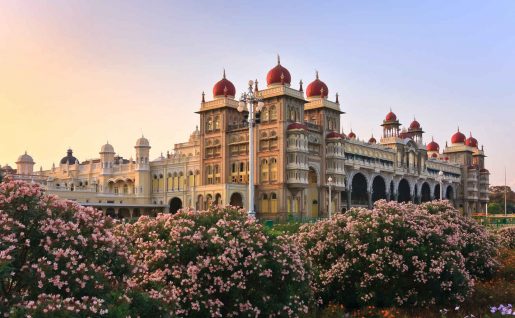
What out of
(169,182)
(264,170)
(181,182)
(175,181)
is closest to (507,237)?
(264,170)

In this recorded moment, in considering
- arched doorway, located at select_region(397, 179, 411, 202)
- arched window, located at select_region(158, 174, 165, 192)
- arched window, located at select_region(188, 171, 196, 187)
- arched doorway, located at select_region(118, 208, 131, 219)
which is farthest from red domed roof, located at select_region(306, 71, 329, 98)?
arched doorway, located at select_region(118, 208, 131, 219)

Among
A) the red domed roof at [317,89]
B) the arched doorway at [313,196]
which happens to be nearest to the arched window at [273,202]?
the arched doorway at [313,196]

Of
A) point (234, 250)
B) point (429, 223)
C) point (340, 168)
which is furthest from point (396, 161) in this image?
point (234, 250)

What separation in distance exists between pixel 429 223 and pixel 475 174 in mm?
88750

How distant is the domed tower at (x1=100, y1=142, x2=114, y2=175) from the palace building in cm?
14

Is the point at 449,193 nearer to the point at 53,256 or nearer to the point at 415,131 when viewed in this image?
the point at 415,131

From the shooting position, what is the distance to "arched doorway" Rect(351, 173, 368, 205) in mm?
71431

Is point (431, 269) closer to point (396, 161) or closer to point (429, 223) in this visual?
point (429, 223)

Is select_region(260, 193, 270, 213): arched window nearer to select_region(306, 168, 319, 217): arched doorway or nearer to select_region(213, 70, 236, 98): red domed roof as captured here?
select_region(306, 168, 319, 217): arched doorway

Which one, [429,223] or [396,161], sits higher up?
[396,161]

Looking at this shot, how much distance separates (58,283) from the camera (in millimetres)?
7043

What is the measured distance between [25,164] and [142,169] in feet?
69.4

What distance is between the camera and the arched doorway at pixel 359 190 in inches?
2812

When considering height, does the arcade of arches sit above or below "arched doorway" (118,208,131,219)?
above
